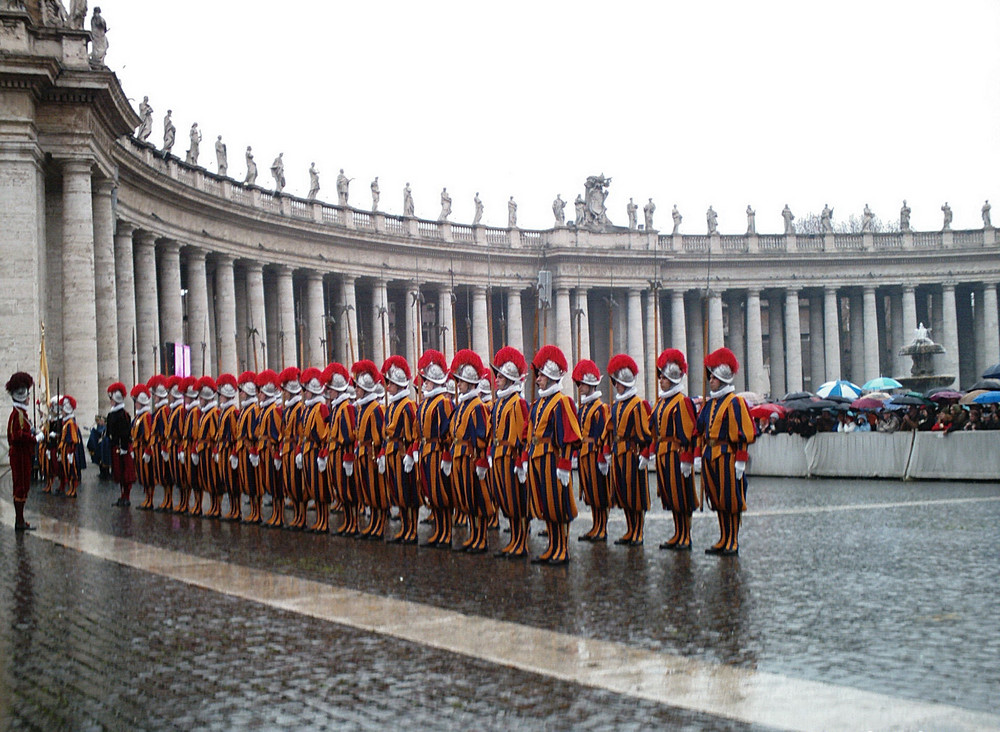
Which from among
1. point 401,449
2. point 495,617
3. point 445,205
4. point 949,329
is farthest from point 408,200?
point 495,617

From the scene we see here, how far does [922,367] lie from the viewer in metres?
56.8

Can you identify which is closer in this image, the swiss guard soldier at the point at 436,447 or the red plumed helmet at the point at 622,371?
the red plumed helmet at the point at 622,371

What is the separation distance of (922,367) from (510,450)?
46.9 m

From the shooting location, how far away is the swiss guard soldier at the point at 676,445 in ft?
49.3

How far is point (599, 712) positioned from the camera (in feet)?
23.3

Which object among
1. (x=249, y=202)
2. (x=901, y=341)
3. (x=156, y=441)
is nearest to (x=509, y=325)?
(x=249, y=202)

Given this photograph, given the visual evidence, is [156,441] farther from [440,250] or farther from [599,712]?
[440,250]

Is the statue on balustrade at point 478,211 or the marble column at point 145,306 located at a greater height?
the statue on balustrade at point 478,211

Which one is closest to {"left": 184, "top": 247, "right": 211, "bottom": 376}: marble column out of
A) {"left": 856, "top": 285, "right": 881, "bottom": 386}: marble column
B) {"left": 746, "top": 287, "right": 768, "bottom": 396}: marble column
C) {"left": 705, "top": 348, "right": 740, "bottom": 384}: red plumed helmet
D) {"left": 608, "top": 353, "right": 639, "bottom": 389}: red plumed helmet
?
{"left": 608, "top": 353, "right": 639, "bottom": 389}: red plumed helmet

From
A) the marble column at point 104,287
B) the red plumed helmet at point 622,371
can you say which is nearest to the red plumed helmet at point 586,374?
the red plumed helmet at point 622,371

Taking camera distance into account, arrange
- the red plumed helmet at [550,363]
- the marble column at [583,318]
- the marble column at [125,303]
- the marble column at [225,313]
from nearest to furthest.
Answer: the red plumed helmet at [550,363] → the marble column at [125,303] → the marble column at [225,313] → the marble column at [583,318]

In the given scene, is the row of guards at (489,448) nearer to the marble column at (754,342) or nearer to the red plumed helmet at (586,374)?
the red plumed helmet at (586,374)

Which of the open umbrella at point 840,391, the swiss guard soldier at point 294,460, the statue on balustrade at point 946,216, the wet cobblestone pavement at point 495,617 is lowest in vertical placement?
the wet cobblestone pavement at point 495,617

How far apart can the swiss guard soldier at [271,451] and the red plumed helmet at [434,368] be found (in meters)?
4.46
